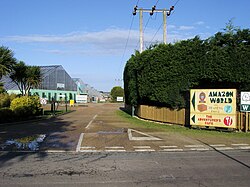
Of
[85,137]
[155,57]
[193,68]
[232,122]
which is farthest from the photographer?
[155,57]

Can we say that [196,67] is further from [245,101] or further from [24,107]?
[24,107]

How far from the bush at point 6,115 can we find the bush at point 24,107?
0.59 metres

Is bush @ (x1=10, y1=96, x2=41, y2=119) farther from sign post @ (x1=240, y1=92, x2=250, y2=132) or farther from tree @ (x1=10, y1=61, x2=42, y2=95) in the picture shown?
sign post @ (x1=240, y1=92, x2=250, y2=132)

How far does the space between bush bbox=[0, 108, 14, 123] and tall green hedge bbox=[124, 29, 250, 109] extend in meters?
9.98

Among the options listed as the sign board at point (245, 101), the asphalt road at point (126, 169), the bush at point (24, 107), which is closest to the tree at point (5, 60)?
the bush at point (24, 107)

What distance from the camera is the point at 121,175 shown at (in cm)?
737

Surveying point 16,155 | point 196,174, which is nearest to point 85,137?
point 16,155

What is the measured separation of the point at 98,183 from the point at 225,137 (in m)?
10.0

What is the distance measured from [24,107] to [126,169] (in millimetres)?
17577

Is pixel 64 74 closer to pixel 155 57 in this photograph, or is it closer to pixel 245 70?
pixel 155 57

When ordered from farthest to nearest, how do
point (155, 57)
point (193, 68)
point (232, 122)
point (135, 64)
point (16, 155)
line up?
point (135, 64) < point (155, 57) < point (193, 68) < point (232, 122) < point (16, 155)

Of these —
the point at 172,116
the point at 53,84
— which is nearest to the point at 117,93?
the point at 53,84

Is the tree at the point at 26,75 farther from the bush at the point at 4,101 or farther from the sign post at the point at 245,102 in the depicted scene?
the sign post at the point at 245,102

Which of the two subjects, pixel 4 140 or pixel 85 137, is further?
pixel 85 137
